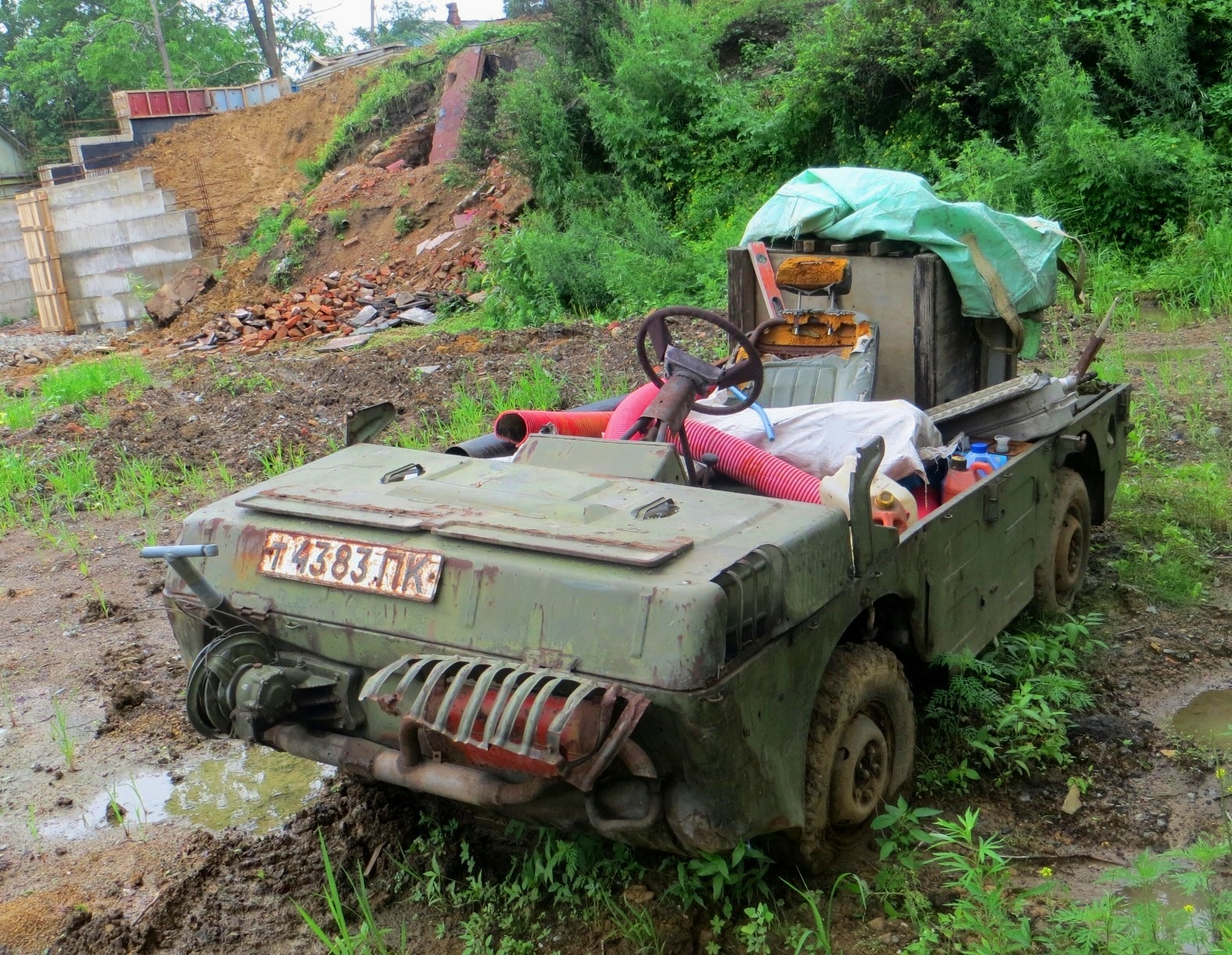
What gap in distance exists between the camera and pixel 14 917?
3438 mm

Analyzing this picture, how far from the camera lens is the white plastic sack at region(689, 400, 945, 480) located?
4.11 meters

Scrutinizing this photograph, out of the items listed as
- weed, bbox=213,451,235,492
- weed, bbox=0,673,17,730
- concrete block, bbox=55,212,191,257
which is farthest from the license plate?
concrete block, bbox=55,212,191,257

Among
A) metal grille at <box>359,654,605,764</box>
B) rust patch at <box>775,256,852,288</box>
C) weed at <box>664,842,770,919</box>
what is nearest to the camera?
metal grille at <box>359,654,605,764</box>

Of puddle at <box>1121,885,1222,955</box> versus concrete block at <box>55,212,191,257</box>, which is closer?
puddle at <box>1121,885,1222,955</box>

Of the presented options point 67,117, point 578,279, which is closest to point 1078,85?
point 578,279

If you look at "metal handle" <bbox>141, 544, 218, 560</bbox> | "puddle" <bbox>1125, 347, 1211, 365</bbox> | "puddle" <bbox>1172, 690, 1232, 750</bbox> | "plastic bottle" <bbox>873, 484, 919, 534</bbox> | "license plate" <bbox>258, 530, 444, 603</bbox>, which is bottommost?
"puddle" <bbox>1172, 690, 1232, 750</bbox>

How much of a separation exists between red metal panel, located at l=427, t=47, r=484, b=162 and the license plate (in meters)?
17.9

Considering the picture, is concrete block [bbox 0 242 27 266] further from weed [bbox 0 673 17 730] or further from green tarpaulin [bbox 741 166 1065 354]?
green tarpaulin [bbox 741 166 1065 354]

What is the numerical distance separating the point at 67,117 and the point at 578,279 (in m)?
26.5

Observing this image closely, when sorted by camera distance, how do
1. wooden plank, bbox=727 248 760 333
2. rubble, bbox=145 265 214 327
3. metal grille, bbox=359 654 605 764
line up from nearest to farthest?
metal grille, bbox=359 654 605 764
wooden plank, bbox=727 248 760 333
rubble, bbox=145 265 214 327

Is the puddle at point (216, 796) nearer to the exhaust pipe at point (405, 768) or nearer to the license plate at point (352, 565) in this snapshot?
the exhaust pipe at point (405, 768)

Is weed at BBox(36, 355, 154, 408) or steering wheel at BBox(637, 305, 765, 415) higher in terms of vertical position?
steering wheel at BBox(637, 305, 765, 415)

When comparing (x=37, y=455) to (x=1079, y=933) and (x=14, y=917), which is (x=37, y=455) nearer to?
(x=14, y=917)

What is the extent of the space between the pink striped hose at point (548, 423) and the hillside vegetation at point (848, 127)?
729 cm
